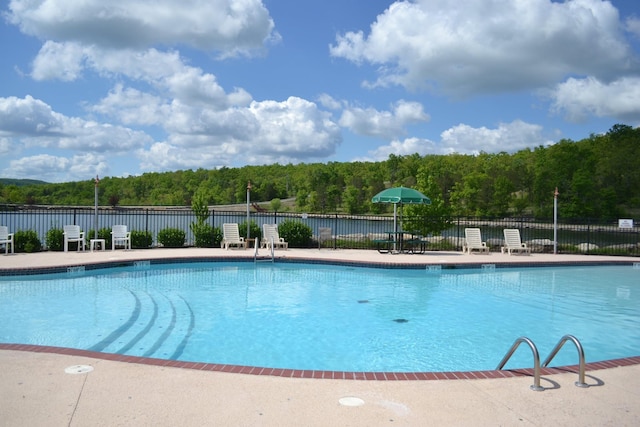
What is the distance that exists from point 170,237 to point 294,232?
4.13 metres

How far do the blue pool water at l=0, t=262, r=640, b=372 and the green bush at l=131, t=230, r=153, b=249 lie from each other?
11.1 ft

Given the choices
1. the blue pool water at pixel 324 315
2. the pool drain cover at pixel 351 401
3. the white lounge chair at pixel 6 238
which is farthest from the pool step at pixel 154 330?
the white lounge chair at pixel 6 238

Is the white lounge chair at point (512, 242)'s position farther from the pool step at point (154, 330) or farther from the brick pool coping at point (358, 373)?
the brick pool coping at point (358, 373)

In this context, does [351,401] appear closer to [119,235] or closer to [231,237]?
[231,237]

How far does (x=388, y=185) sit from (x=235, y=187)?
23.8 meters

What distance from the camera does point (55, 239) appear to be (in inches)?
576

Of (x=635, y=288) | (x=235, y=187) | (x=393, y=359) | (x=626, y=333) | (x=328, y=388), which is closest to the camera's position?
(x=328, y=388)

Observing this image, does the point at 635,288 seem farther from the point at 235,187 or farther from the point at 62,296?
the point at 235,187

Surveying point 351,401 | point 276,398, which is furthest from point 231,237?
point 351,401

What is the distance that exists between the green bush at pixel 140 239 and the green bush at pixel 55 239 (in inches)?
80.1

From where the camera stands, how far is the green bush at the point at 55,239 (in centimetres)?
1459

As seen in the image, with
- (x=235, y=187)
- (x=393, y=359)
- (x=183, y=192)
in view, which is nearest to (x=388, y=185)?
(x=235, y=187)

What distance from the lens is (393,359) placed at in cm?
613

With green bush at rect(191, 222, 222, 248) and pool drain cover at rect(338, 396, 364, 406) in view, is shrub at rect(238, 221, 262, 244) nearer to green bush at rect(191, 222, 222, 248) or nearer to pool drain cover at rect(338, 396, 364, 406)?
green bush at rect(191, 222, 222, 248)
